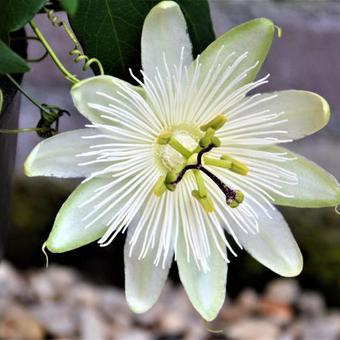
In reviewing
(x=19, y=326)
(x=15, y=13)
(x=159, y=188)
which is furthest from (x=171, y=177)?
(x=19, y=326)

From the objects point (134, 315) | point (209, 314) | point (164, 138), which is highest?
point (164, 138)

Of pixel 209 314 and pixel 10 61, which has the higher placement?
pixel 10 61

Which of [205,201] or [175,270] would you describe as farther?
[175,270]

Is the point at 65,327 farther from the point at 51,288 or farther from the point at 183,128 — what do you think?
the point at 183,128

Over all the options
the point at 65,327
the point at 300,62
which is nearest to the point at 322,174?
A: the point at 300,62

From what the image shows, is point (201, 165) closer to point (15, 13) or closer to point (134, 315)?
point (15, 13)

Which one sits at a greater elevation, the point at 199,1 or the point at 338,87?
the point at 199,1
